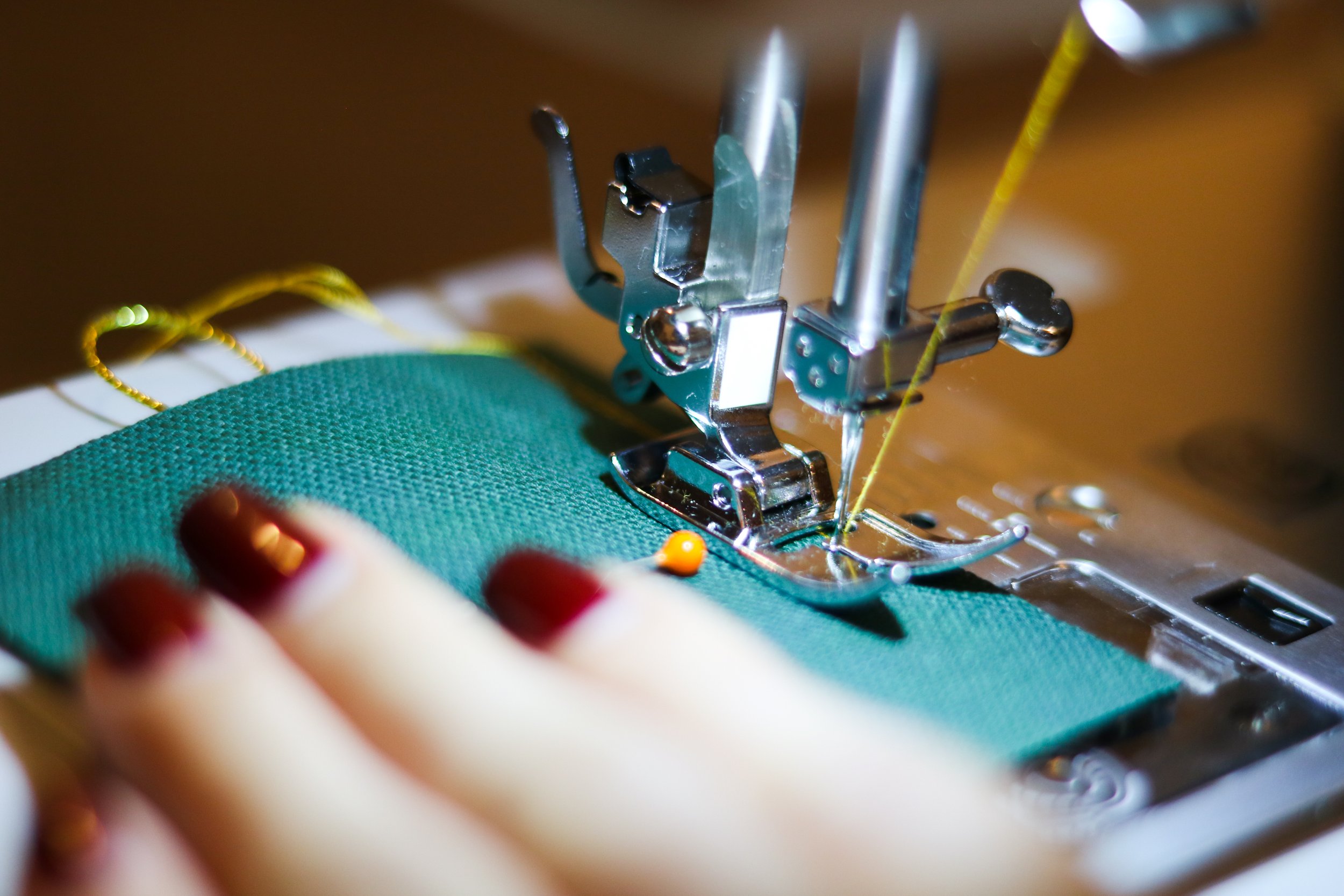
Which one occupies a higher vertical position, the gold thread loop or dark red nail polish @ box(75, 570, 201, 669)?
the gold thread loop

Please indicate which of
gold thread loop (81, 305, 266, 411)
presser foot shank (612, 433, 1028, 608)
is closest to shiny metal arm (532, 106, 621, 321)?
presser foot shank (612, 433, 1028, 608)

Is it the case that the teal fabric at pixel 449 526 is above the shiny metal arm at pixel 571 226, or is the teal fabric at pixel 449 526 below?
below

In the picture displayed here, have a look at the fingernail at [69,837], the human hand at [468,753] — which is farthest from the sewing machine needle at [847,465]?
the fingernail at [69,837]

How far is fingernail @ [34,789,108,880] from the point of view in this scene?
483 millimetres

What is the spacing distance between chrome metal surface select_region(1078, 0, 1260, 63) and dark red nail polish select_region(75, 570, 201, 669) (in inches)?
15.6

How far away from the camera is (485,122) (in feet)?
5.36

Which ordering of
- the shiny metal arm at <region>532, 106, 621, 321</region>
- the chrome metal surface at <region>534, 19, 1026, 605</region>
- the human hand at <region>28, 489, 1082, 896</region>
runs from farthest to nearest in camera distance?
the shiny metal arm at <region>532, 106, 621, 321</region>
the chrome metal surface at <region>534, 19, 1026, 605</region>
the human hand at <region>28, 489, 1082, 896</region>

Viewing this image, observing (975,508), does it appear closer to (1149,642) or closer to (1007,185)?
(1149,642)

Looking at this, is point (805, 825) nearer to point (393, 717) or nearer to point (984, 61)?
point (393, 717)

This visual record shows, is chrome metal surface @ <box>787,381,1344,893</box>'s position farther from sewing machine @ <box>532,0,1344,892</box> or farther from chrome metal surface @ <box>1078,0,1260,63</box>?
chrome metal surface @ <box>1078,0,1260,63</box>

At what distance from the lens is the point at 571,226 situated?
29.7 inches

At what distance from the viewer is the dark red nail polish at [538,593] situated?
21.8 inches

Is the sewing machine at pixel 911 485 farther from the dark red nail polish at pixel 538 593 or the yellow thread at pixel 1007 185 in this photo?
the dark red nail polish at pixel 538 593

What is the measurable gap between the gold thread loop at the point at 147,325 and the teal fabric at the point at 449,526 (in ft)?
0.35
